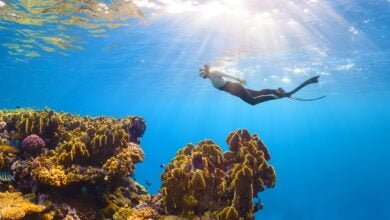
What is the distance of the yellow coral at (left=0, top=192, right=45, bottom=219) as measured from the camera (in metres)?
5.68

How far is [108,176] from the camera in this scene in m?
7.66

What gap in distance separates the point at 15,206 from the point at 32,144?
2272 millimetres

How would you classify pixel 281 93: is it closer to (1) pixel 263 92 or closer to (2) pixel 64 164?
(1) pixel 263 92

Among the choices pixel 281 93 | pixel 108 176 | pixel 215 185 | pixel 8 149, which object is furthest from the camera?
pixel 281 93

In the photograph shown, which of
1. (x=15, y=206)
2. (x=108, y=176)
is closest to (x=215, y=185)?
(x=108, y=176)

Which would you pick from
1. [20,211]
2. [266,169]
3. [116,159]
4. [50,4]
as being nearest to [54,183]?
[20,211]

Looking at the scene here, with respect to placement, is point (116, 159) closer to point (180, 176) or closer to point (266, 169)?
point (180, 176)

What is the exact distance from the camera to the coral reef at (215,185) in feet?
21.4

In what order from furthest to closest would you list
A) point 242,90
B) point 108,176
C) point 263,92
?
point 263,92 → point 242,90 → point 108,176

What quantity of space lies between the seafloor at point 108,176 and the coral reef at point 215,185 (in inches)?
0.8

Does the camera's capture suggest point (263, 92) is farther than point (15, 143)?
Yes

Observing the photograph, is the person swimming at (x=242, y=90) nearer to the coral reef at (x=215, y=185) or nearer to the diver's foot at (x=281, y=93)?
the diver's foot at (x=281, y=93)

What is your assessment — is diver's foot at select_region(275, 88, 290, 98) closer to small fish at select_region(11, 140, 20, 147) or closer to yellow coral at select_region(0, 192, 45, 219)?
yellow coral at select_region(0, 192, 45, 219)

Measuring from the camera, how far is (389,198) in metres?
64.0
